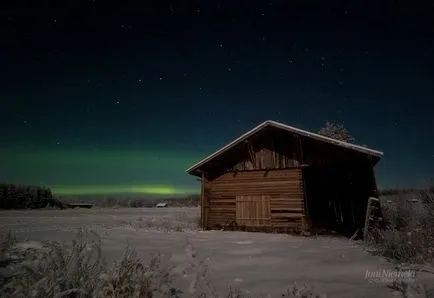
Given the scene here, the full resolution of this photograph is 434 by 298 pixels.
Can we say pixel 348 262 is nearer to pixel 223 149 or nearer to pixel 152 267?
pixel 152 267

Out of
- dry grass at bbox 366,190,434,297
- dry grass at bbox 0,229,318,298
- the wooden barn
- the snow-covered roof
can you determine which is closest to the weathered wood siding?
the wooden barn

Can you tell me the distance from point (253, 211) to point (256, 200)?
577 millimetres

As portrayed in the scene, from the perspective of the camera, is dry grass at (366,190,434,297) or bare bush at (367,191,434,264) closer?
dry grass at (366,190,434,297)

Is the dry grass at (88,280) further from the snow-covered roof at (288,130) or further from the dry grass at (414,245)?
the snow-covered roof at (288,130)

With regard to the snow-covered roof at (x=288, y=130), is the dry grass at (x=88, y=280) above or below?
below

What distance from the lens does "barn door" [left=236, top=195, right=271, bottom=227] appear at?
16.6 m

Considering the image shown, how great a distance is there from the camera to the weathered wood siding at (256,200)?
1594 centimetres

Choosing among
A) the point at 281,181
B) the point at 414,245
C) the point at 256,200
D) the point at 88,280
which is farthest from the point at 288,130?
the point at 88,280

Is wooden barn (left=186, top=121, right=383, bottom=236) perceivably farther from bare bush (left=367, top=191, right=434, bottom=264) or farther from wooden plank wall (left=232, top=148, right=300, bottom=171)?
bare bush (left=367, top=191, right=434, bottom=264)

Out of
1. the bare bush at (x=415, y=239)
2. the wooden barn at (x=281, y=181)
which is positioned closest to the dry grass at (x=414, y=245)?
the bare bush at (x=415, y=239)

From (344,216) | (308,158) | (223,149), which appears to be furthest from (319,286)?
(344,216)

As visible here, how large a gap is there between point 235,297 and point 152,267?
1335 mm

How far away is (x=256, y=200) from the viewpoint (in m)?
16.9

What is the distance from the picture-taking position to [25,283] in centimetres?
379
